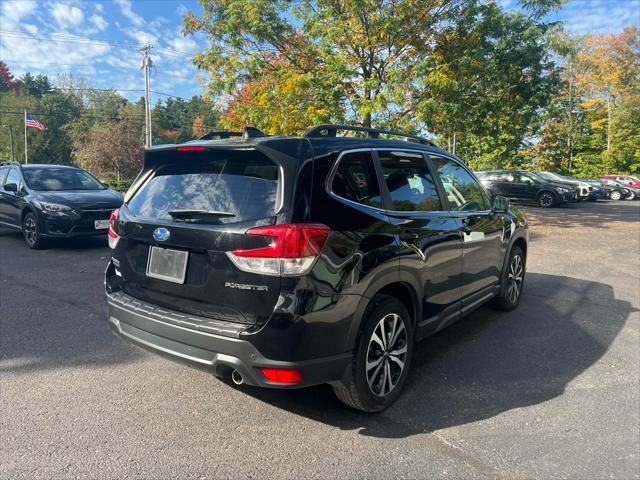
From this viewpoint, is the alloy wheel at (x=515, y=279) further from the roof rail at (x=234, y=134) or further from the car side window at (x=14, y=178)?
the car side window at (x=14, y=178)

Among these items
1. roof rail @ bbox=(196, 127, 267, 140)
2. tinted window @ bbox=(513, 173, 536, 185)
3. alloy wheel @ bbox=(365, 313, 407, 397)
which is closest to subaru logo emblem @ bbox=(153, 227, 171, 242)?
roof rail @ bbox=(196, 127, 267, 140)

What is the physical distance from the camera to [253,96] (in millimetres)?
13453

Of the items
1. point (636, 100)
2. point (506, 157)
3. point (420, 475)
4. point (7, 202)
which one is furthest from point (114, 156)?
point (420, 475)

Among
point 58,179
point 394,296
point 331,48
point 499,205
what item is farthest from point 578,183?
point 394,296

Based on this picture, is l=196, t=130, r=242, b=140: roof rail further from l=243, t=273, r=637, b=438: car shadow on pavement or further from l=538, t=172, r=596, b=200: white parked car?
l=538, t=172, r=596, b=200: white parked car

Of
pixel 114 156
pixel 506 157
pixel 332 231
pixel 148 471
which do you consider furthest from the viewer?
pixel 114 156

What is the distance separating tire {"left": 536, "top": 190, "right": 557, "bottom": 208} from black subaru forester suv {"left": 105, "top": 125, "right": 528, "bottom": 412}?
20190 millimetres

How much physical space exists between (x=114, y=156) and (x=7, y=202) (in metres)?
38.2

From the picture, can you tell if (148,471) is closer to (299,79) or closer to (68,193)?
(68,193)

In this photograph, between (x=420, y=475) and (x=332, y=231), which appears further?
(x=332, y=231)

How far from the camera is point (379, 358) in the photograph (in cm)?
317

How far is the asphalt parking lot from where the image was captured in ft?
8.67

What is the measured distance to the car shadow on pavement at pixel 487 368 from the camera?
10.5 ft

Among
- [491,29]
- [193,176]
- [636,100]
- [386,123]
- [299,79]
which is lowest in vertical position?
[193,176]
